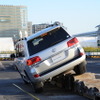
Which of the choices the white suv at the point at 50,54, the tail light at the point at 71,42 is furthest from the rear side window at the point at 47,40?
the tail light at the point at 71,42

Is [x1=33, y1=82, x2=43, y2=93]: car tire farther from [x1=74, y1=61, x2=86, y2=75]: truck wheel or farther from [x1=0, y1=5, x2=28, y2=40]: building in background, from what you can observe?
[x1=0, y1=5, x2=28, y2=40]: building in background

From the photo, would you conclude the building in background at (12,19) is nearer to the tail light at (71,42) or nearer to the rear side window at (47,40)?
the rear side window at (47,40)

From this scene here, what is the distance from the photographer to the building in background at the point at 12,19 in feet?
556

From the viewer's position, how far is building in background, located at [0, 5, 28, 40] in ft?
556

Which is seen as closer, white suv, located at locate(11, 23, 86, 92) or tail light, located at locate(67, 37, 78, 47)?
white suv, located at locate(11, 23, 86, 92)

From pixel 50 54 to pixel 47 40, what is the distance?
65 centimetres

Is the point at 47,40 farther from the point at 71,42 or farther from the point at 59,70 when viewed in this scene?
the point at 59,70

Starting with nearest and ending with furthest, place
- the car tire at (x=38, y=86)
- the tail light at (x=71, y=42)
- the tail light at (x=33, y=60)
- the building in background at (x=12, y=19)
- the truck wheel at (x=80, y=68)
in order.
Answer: the tail light at (x=33, y=60)
the tail light at (x=71, y=42)
the car tire at (x=38, y=86)
the truck wheel at (x=80, y=68)
the building in background at (x=12, y=19)

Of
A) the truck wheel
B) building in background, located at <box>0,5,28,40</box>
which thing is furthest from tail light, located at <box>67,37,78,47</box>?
building in background, located at <box>0,5,28,40</box>

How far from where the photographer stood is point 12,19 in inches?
6900

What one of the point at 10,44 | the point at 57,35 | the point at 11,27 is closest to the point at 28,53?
the point at 57,35

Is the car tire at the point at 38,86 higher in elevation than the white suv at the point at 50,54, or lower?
lower

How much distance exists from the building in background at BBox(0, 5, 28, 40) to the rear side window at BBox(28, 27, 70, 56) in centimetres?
15731

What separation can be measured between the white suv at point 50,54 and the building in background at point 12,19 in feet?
516
